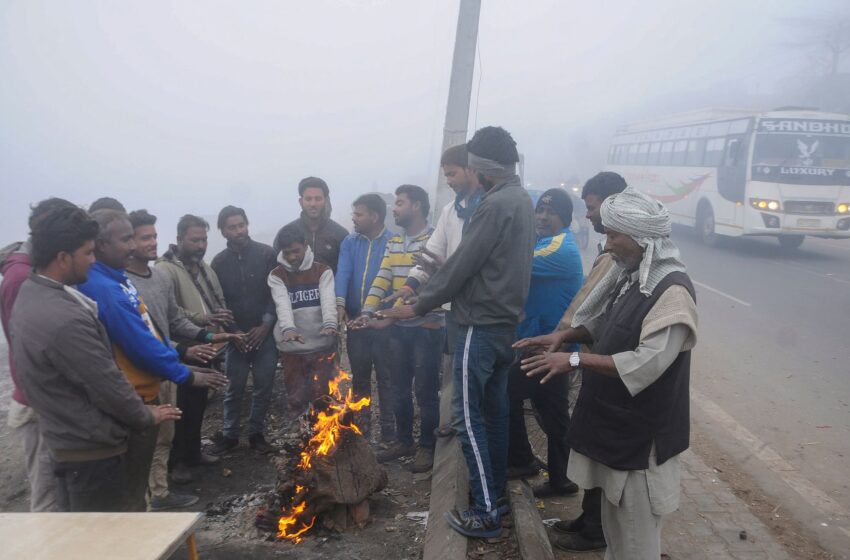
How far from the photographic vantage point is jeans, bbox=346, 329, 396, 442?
4.83 metres

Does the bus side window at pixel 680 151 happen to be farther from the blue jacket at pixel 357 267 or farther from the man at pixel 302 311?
the man at pixel 302 311

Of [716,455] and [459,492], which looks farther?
[716,455]

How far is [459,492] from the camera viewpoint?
3.66m

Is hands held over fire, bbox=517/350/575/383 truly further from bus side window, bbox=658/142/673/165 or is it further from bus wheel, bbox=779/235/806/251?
bus side window, bbox=658/142/673/165

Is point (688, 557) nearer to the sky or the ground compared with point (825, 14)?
nearer to the ground

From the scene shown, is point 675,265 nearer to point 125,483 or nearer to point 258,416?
point 125,483

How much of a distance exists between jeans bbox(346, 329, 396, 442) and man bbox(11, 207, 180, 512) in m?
2.16

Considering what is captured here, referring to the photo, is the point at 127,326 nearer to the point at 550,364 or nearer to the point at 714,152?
the point at 550,364

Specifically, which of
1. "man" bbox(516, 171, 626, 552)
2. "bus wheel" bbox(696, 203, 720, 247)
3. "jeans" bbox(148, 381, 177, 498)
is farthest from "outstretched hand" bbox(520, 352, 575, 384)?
"bus wheel" bbox(696, 203, 720, 247)

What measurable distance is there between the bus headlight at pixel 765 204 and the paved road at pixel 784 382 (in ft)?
5.64

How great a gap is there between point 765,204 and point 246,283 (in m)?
13.4

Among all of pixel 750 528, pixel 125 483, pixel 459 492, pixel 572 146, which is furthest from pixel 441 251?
pixel 572 146

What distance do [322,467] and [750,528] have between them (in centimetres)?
290

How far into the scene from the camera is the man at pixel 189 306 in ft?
14.9
